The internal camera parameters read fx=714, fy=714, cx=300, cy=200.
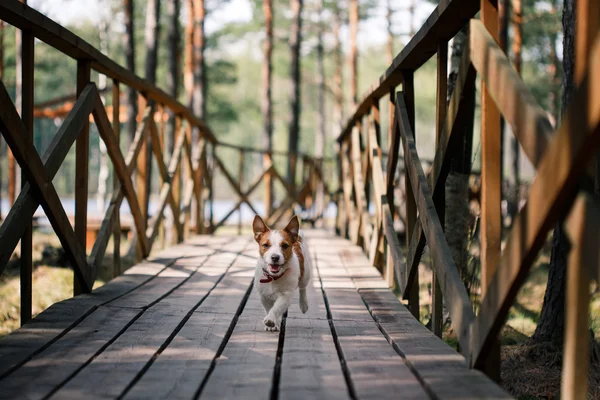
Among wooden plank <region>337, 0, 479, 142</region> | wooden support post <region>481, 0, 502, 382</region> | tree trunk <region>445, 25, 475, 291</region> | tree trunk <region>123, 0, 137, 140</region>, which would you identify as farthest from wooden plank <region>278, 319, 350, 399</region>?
tree trunk <region>123, 0, 137, 140</region>

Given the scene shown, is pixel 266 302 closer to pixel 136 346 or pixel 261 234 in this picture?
pixel 261 234

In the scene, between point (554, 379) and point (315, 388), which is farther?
point (554, 379)

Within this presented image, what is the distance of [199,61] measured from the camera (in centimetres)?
1950

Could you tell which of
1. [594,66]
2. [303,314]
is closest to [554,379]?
[303,314]

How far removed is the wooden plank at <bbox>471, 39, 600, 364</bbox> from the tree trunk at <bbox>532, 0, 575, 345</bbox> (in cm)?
200

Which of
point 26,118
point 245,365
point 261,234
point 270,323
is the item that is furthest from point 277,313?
point 26,118

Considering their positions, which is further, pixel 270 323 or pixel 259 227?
pixel 259 227

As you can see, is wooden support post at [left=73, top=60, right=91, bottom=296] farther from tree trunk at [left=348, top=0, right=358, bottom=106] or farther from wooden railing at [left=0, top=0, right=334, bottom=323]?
tree trunk at [left=348, top=0, right=358, bottom=106]

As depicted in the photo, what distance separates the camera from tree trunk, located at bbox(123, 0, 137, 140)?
13219mm

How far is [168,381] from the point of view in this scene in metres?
2.46

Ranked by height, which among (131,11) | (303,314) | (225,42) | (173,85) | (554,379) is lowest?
(554,379)

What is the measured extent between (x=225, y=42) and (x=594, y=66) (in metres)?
34.3

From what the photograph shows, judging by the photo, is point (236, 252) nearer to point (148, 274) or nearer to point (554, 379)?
point (148, 274)

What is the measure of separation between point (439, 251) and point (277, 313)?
90 cm
